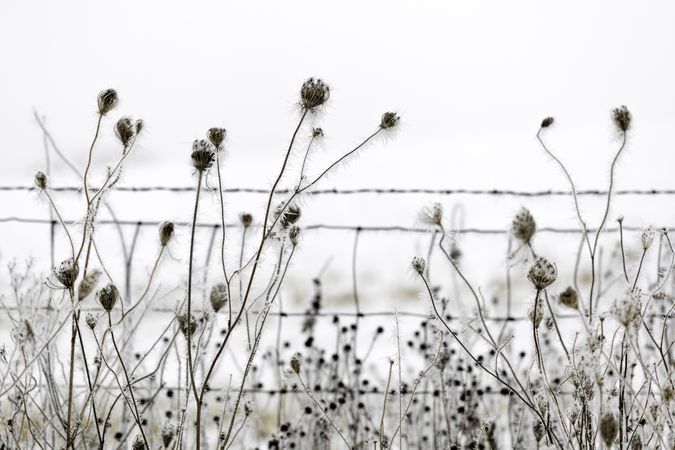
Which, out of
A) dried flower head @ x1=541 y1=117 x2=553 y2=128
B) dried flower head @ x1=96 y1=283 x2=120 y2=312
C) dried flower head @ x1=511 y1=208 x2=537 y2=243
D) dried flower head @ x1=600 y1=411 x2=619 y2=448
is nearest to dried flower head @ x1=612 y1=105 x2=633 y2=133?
dried flower head @ x1=541 y1=117 x2=553 y2=128

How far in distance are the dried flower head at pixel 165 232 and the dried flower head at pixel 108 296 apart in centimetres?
14

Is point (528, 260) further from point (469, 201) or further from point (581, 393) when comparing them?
point (469, 201)

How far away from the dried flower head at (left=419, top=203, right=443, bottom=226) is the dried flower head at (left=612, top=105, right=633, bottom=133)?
0.41 metres

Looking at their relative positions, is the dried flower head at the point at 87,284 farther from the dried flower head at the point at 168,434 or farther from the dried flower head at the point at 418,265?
the dried flower head at the point at 418,265

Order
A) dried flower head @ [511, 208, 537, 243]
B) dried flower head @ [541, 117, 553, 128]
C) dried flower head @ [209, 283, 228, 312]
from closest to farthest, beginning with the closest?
dried flower head @ [511, 208, 537, 243] < dried flower head @ [209, 283, 228, 312] < dried flower head @ [541, 117, 553, 128]

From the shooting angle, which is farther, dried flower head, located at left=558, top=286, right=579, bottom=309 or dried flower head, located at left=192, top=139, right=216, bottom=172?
dried flower head, located at left=192, top=139, right=216, bottom=172

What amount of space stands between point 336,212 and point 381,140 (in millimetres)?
15509

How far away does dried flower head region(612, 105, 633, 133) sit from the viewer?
1.59 m

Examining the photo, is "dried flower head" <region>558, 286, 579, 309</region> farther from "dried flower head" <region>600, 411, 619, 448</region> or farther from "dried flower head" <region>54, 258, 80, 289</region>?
→ "dried flower head" <region>54, 258, 80, 289</region>

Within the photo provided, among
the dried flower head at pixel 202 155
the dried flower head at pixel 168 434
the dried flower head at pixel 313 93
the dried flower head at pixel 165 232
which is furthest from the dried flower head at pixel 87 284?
the dried flower head at pixel 313 93

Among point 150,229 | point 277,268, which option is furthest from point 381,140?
point 150,229

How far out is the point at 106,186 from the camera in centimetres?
158

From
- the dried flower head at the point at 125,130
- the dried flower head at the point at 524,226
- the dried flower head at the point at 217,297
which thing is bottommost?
the dried flower head at the point at 217,297

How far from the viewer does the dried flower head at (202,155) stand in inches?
58.6
